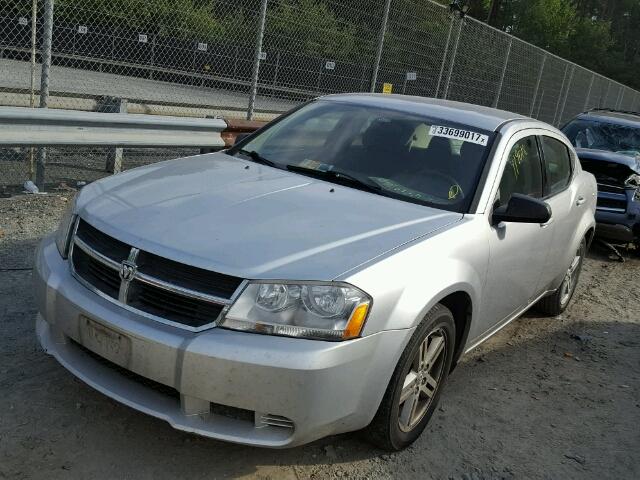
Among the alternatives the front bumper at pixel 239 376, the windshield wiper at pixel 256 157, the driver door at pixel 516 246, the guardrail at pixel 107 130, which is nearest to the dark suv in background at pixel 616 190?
the driver door at pixel 516 246

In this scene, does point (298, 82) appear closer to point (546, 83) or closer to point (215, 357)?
point (215, 357)

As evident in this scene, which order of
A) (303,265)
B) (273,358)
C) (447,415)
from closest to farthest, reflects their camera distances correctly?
(273,358)
(303,265)
(447,415)

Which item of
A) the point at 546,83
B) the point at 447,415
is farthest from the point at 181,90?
the point at 546,83

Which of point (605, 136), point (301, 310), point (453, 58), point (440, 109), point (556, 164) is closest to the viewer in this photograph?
point (301, 310)

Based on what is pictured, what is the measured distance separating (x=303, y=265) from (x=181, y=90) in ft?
22.9

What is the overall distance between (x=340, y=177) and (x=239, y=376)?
1578 mm

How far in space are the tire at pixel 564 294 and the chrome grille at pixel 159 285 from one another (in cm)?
349

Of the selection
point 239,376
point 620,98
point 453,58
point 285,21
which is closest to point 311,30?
point 285,21

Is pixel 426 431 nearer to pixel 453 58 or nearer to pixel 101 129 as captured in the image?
pixel 101 129

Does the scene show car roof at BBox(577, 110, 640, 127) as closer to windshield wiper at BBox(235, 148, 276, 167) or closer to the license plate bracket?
windshield wiper at BBox(235, 148, 276, 167)

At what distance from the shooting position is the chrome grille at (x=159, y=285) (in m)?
2.59

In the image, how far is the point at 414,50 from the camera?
10.6 meters

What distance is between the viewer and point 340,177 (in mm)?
3734

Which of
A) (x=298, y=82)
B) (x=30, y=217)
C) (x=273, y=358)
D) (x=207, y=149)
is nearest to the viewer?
(x=273, y=358)
